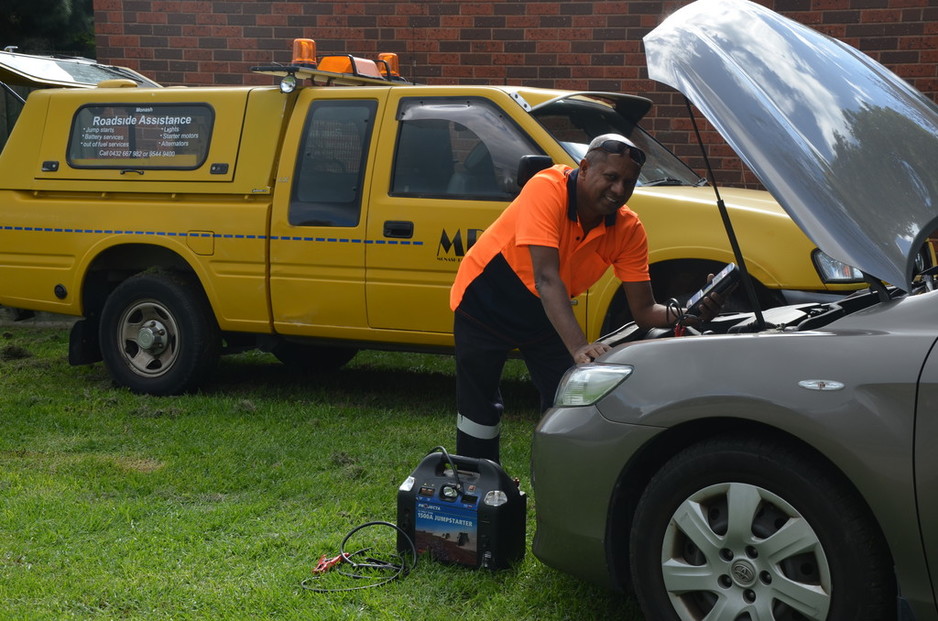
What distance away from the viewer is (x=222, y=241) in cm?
696

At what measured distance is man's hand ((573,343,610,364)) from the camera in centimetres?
370

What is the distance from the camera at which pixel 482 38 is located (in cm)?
976

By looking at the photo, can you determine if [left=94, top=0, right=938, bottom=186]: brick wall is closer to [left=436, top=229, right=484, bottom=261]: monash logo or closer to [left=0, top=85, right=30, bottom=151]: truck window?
[left=0, top=85, right=30, bottom=151]: truck window

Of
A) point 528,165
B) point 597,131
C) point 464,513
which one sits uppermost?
point 597,131

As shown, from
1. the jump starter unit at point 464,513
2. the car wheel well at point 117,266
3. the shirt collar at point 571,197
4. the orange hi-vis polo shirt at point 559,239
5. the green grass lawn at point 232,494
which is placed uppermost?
the shirt collar at point 571,197

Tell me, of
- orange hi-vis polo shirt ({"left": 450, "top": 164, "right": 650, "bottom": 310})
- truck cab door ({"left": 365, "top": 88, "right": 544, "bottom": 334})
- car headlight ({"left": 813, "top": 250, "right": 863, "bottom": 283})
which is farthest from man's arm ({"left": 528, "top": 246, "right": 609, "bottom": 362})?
truck cab door ({"left": 365, "top": 88, "right": 544, "bottom": 334})

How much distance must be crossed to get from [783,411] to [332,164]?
4.21 meters

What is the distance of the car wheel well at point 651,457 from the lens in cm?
321

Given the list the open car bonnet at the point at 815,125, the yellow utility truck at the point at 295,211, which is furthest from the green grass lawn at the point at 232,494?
the open car bonnet at the point at 815,125

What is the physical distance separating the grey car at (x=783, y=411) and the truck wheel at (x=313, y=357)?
182 inches

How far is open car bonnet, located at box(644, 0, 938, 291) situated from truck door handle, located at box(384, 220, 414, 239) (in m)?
2.96

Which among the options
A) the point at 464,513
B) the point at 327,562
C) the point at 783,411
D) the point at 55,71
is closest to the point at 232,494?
the point at 327,562

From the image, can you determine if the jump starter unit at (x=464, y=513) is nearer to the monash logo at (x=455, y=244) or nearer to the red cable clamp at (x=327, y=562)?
the red cable clamp at (x=327, y=562)

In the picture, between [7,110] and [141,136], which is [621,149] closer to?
[141,136]
